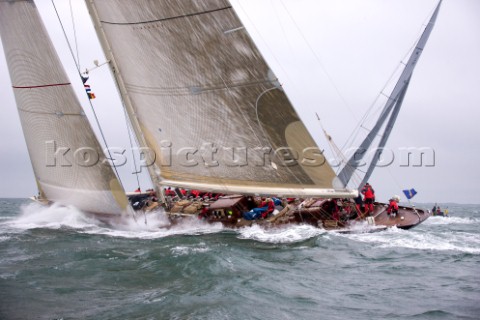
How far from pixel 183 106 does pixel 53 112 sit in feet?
18.2

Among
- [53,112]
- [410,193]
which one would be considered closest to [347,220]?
[410,193]

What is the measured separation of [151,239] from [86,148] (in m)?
4.37

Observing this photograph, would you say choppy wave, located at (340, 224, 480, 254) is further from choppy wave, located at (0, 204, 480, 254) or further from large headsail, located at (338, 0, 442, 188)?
large headsail, located at (338, 0, 442, 188)

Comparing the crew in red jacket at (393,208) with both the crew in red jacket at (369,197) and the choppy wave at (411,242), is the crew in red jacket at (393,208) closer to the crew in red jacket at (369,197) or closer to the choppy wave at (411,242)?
the crew in red jacket at (369,197)

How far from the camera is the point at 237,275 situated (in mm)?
9500

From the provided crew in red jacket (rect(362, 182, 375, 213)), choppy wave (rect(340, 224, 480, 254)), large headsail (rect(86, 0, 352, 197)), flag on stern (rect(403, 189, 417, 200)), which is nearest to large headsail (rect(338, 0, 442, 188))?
flag on stern (rect(403, 189, 417, 200))

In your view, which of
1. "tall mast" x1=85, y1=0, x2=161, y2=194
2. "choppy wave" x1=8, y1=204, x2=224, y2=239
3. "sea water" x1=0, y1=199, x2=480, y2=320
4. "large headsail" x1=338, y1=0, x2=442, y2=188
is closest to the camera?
"sea water" x1=0, y1=199, x2=480, y2=320

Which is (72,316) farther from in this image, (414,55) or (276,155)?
(414,55)

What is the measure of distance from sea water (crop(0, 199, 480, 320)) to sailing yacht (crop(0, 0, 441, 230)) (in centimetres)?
155

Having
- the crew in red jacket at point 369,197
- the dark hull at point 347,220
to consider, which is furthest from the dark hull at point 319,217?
the crew in red jacket at point 369,197

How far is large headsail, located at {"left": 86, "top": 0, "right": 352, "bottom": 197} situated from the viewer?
1195 centimetres

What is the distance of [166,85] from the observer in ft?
43.5

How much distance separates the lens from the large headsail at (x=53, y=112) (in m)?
15.8

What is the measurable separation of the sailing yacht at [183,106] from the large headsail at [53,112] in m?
0.03
